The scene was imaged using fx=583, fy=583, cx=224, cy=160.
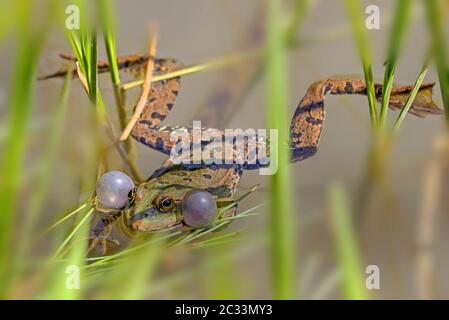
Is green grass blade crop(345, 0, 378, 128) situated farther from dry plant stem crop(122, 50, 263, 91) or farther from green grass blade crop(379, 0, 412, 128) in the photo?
dry plant stem crop(122, 50, 263, 91)

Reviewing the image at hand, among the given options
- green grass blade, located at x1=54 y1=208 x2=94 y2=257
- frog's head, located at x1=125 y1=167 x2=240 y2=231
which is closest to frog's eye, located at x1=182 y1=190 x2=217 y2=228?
frog's head, located at x1=125 y1=167 x2=240 y2=231

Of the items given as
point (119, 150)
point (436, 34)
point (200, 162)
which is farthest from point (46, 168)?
point (436, 34)

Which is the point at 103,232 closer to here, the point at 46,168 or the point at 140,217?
the point at 140,217

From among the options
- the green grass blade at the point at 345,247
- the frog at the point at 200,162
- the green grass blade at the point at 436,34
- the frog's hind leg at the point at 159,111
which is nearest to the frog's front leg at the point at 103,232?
the frog at the point at 200,162

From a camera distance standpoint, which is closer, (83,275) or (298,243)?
(83,275)

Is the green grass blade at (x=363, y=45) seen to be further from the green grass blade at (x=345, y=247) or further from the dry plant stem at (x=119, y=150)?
the dry plant stem at (x=119, y=150)

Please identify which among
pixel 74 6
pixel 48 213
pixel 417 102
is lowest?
pixel 48 213
